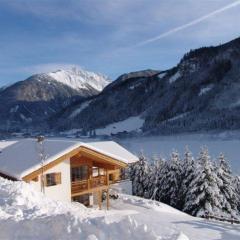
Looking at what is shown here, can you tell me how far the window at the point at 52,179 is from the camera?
82.2 ft

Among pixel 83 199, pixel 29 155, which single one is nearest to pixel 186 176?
pixel 83 199

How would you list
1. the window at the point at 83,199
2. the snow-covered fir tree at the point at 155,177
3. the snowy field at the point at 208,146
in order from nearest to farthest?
the window at the point at 83,199
the snow-covered fir tree at the point at 155,177
the snowy field at the point at 208,146

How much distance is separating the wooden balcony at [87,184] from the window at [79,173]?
0.61 m

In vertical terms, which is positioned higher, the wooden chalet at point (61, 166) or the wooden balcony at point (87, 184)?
the wooden chalet at point (61, 166)

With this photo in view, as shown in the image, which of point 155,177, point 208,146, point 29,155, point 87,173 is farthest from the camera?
point 208,146

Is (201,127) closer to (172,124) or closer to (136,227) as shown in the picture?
(172,124)

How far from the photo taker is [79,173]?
27.7 metres

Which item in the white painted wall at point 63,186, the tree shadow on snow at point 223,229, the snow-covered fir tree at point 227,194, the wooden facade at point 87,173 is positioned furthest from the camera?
the snow-covered fir tree at point 227,194

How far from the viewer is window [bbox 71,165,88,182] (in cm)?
2747

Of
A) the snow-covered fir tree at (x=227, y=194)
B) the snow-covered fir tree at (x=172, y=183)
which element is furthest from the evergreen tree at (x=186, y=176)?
the snow-covered fir tree at (x=227, y=194)

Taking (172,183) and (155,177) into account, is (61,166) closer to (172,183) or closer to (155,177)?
(172,183)

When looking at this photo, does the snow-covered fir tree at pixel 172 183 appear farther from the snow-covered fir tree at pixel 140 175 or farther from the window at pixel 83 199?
the window at pixel 83 199

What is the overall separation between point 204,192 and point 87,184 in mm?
10166

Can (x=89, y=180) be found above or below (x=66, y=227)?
below
